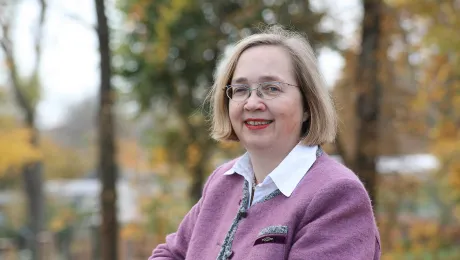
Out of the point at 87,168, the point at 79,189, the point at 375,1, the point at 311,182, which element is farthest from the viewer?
the point at 87,168

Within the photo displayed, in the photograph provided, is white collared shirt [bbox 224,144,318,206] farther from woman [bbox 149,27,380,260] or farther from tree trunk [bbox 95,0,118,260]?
tree trunk [bbox 95,0,118,260]

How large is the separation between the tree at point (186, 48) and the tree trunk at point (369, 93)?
17.8 inches

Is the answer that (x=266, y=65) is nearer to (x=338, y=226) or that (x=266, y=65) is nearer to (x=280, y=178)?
(x=280, y=178)

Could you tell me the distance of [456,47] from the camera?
588 cm

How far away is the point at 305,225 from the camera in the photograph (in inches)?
61.5

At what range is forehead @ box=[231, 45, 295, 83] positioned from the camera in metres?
1.72

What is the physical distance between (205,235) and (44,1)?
547cm

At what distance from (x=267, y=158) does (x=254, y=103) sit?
18 cm

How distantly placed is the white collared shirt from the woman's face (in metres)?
0.04

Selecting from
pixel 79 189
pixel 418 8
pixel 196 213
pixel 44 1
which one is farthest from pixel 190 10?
pixel 79 189

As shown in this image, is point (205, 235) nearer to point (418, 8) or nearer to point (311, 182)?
point (311, 182)

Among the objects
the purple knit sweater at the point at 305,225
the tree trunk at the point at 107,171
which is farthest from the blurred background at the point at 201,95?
the purple knit sweater at the point at 305,225

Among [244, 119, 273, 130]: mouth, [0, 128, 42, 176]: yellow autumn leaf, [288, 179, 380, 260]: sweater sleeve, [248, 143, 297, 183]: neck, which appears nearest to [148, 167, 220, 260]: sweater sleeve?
[248, 143, 297, 183]: neck

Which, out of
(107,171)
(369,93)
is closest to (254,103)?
(107,171)
